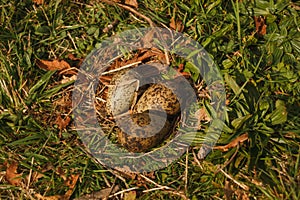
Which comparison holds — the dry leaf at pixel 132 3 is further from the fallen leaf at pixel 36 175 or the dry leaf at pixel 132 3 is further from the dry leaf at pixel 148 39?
the fallen leaf at pixel 36 175

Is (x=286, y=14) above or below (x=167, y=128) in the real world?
above

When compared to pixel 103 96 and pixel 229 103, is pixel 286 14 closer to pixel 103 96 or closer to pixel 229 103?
pixel 229 103

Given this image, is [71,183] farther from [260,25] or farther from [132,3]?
[260,25]

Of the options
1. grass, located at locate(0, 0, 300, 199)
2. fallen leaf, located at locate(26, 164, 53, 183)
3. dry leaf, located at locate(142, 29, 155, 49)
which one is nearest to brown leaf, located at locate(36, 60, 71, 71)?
grass, located at locate(0, 0, 300, 199)

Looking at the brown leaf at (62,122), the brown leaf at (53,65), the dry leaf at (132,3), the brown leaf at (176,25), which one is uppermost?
the dry leaf at (132,3)

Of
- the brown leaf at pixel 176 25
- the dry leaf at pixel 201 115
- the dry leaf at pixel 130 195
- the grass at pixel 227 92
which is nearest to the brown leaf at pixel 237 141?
the grass at pixel 227 92

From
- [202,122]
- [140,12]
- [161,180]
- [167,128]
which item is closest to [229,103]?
[202,122]

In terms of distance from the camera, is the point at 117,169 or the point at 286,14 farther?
the point at 286,14
